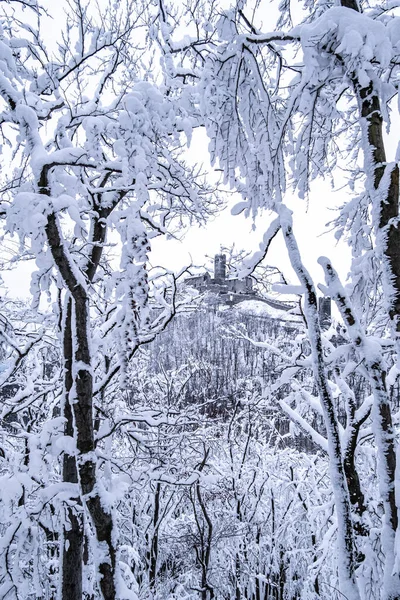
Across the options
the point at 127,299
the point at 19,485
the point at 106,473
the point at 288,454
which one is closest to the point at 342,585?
the point at 127,299

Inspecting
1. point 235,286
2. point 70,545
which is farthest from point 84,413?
point 70,545

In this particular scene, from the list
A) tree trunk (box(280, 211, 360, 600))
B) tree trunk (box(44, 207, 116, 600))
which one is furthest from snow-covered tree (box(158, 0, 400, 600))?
tree trunk (box(44, 207, 116, 600))

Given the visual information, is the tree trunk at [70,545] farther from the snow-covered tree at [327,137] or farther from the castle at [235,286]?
the snow-covered tree at [327,137]

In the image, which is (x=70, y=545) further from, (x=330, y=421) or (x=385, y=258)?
(x=385, y=258)

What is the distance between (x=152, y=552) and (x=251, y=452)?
685 centimetres

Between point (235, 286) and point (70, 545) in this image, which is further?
point (70, 545)

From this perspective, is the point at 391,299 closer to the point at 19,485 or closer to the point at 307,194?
the point at 307,194

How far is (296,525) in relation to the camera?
13125 millimetres

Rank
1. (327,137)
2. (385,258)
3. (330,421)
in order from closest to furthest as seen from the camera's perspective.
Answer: (330,421)
(385,258)
(327,137)

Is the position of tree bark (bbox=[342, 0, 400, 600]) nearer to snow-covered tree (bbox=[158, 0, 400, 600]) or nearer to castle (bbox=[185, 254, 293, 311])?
snow-covered tree (bbox=[158, 0, 400, 600])

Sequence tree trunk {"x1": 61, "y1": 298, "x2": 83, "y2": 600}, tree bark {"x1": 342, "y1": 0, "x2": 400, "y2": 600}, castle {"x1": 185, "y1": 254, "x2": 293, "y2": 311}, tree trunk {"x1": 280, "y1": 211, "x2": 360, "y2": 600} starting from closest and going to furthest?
tree trunk {"x1": 280, "y1": 211, "x2": 360, "y2": 600}, tree bark {"x1": 342, "y1": 0, "x2": 400, "y2": 600}, castle {"x1": 185, "y1": 254, "x2": 293, "y2": 311}, tree trunk {"x1": 61, "y1": 298, "x2": 83, "y2": 600}

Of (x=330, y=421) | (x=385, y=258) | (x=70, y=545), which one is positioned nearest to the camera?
(x=330, y=421)

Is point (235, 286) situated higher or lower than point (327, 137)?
lower

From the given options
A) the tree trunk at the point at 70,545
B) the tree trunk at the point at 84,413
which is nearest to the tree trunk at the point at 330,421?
the tree trunk at the point at 84,413
